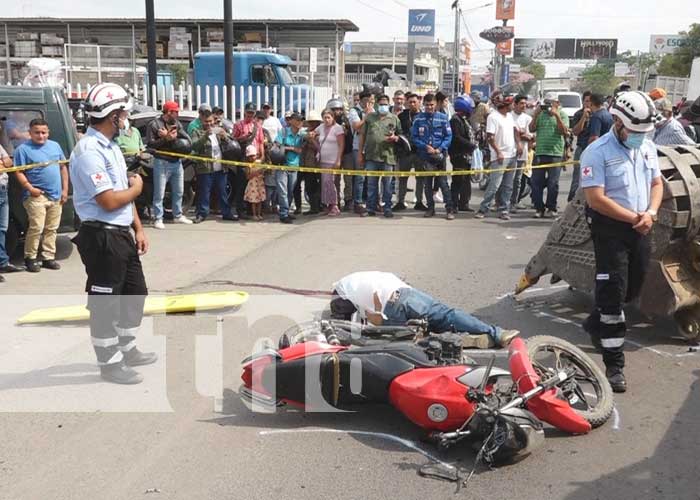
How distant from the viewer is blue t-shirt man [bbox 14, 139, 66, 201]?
8.27 metres

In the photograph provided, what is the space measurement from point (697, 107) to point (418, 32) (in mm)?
30962

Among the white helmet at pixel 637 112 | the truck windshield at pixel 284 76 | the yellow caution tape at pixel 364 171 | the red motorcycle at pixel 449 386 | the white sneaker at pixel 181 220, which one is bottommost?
the white sneaker at pixel 181 220

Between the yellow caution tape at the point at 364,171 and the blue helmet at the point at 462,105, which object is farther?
the blue helmet at the point at 462,105

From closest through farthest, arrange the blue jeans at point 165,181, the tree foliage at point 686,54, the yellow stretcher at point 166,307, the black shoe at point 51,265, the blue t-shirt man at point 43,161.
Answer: the yellow stretcher at point 166,307
the blue t-shirt man at point 43,161
the black shoe at point 51,265
the blue jeans at point 165,181
the tree foliage at point 686,54

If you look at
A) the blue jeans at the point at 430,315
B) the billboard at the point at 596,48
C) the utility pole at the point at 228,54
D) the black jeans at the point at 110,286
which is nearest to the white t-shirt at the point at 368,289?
the blue jeans at the point at 430,315

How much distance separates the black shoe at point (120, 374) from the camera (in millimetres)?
5125

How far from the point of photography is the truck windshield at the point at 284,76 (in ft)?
81.1

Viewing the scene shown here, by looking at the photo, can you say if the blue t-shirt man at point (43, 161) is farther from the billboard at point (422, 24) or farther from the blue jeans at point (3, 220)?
the billboard at point (422, 24)

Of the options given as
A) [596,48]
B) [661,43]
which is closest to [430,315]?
[661,43]

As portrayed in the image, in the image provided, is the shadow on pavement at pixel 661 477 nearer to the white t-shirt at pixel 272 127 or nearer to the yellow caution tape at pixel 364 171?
the yellow caution tape at pixel 364 171

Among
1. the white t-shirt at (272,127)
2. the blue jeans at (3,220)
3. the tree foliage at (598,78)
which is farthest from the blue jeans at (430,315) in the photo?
the tree foliage at (598,78)

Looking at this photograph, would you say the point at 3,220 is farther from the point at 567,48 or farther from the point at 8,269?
the point at 567,48

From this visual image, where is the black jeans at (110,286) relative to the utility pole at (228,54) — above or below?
below

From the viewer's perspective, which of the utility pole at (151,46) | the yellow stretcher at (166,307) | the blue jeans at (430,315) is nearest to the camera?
the blue jeans at (430,315)
